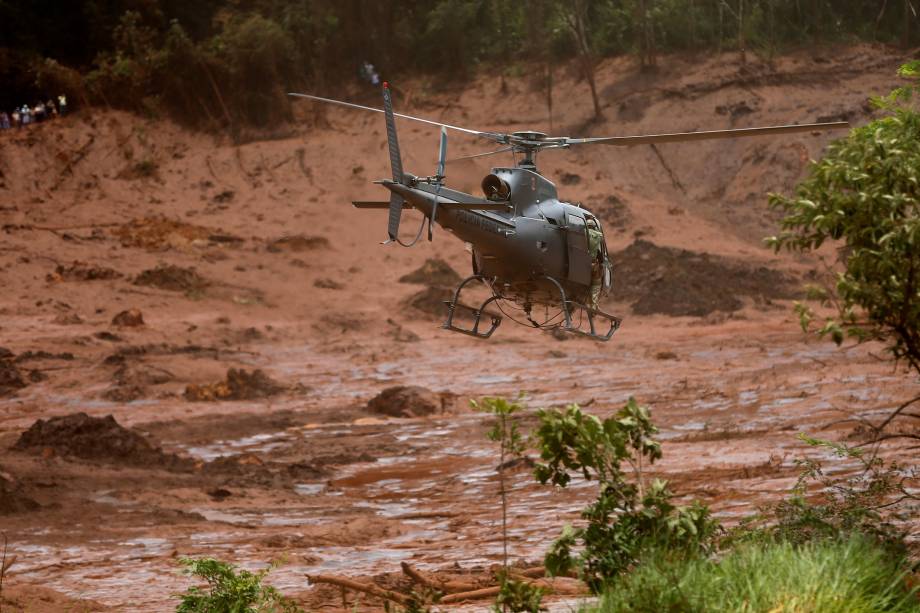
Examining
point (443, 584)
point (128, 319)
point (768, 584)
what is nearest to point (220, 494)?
point (443, 584)

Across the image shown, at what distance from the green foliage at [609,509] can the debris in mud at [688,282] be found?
65.7ft

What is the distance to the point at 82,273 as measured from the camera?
26734 millimetres

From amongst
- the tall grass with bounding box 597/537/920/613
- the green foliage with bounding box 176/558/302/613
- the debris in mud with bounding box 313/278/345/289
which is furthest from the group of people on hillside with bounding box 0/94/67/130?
the tall grass with bounding box 597/537/920/613

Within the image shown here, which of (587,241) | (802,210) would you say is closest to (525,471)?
(587,241)

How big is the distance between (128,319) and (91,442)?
9.00 metres

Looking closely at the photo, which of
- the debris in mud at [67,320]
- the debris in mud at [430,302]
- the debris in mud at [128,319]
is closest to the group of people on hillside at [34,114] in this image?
the debris in mud at [67,320]

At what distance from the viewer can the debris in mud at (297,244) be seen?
29.7 meters

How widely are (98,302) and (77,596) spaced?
55.4 feet

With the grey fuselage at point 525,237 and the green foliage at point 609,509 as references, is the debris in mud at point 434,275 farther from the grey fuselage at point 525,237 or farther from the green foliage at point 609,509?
the green foliage at point 609,509

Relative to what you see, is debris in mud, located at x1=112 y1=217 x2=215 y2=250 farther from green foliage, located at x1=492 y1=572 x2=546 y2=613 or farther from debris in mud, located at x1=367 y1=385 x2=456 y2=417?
green foliage, located at x1=492 y1=572 x2=546 y2=613

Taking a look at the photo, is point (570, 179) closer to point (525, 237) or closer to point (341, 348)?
point (341, 348)

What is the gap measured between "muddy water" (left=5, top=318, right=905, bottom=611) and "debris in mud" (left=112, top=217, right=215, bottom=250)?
6.74 m

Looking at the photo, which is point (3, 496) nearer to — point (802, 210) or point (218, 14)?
point (802, 210)

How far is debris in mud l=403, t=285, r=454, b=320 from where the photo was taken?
87.4 feet
